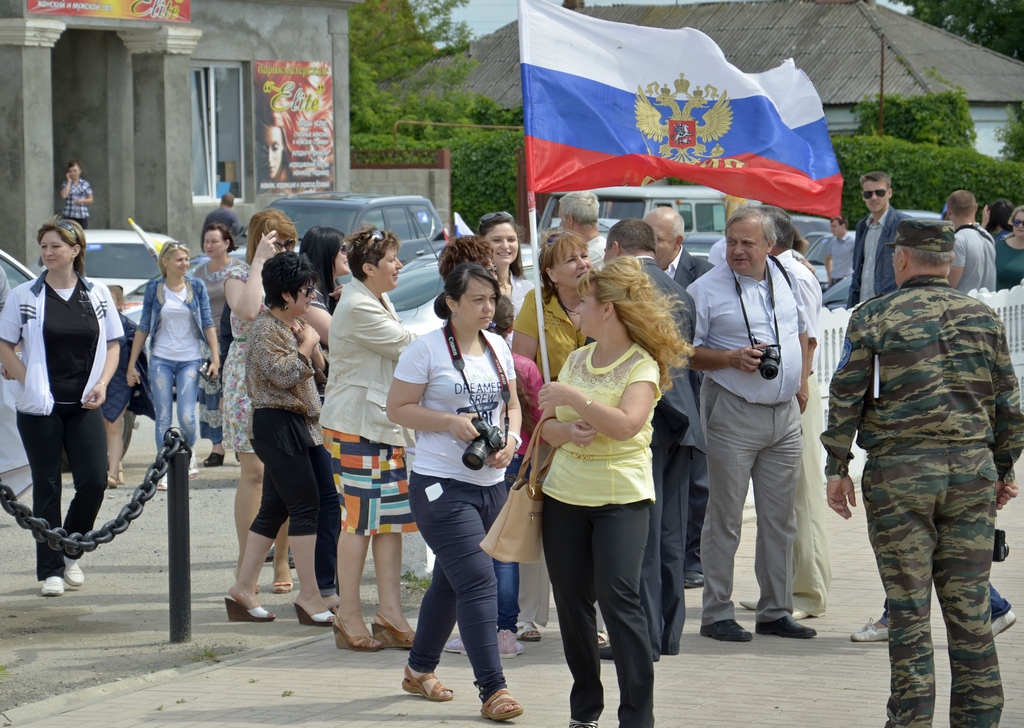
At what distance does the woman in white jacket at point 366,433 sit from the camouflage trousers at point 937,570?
240cm

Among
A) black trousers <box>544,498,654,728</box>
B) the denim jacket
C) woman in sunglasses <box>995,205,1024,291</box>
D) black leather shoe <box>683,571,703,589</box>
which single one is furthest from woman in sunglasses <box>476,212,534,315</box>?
woman in sunglasses <box>995,205,1024,291</box>

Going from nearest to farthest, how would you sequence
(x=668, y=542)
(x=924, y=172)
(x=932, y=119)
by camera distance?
(x=668, y=542)
(x=924, y=172)
(x=932, y=119)

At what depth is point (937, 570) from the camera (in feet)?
16.9

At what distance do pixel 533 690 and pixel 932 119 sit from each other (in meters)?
38.9

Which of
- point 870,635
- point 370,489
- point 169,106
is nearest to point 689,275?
point 870,635

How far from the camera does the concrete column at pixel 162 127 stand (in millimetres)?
25766

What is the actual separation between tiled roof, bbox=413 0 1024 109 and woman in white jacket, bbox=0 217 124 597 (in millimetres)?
42471

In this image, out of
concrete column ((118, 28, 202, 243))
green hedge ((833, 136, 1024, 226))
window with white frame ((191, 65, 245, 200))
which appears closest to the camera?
concrete column ((118, 28, 202, 243))

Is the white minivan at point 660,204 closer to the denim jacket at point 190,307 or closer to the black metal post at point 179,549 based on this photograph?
the denim jacket at point 190,307

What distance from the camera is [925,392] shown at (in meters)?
5.07

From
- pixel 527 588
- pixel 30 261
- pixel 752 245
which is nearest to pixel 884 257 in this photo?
pixel 752 245

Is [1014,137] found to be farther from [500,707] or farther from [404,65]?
[500,707]

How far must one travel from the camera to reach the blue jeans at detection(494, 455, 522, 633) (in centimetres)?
659

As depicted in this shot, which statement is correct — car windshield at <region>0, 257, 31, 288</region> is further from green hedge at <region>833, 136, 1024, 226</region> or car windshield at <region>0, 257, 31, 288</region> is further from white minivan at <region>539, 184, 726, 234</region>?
green hedge at <region>833, 136, 1024, 226</region>
